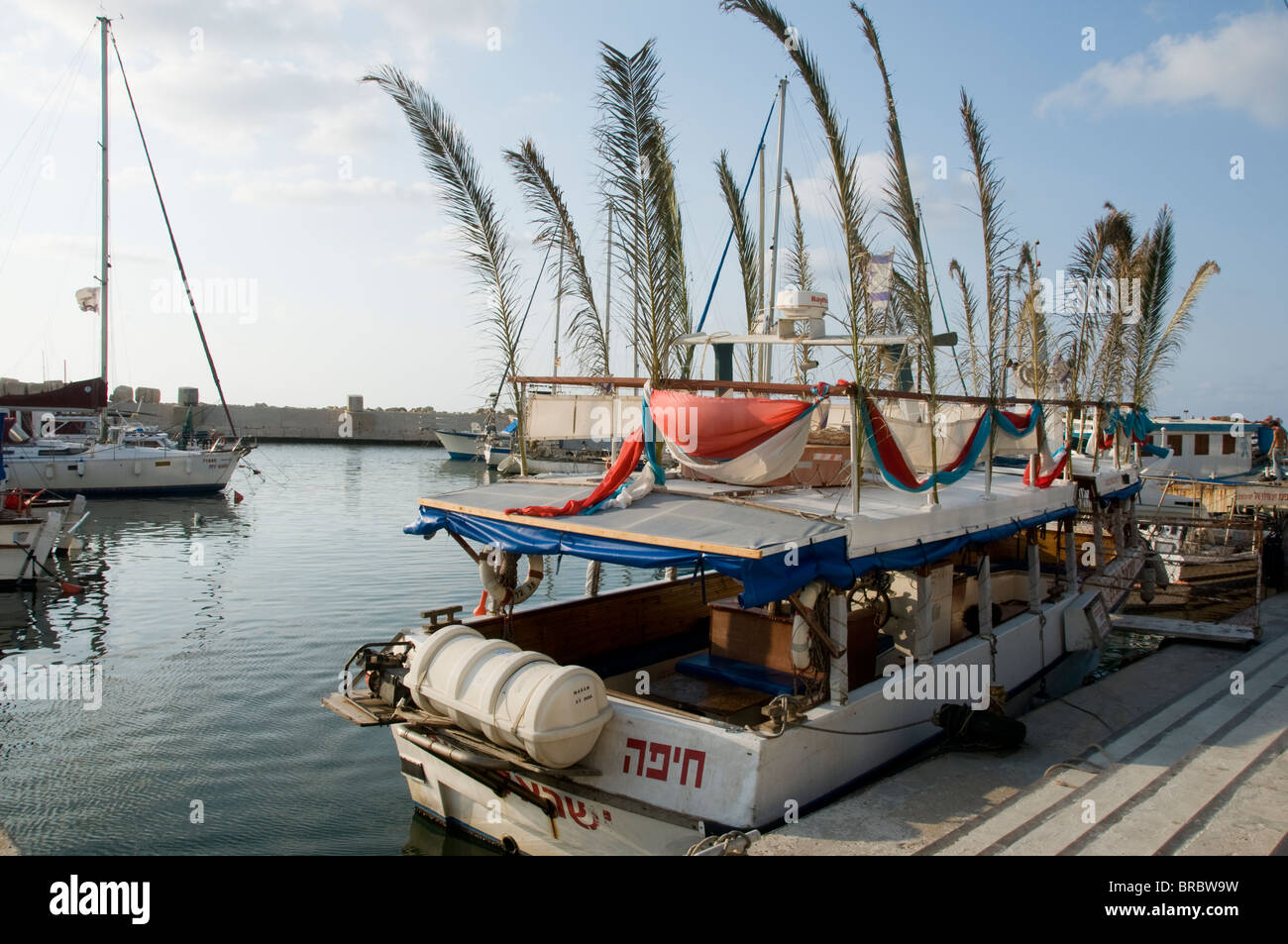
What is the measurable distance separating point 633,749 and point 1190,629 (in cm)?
1114

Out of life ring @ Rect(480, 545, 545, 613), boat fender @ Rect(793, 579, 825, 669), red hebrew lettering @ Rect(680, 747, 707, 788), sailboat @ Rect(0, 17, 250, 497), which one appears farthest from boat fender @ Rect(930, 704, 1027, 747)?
sailboat @ Rect(0, 17, 250, 497)

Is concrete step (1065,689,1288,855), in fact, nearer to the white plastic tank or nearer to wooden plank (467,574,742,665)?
the white plastic tank

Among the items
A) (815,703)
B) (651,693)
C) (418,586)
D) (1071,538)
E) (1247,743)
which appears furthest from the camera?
(418,586)

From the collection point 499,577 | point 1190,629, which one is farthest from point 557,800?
point 1190,629

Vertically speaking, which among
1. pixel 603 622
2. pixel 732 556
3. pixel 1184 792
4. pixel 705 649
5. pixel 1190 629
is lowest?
pixel 1190 629

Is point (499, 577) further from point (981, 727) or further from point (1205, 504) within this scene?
point (1205, 504)

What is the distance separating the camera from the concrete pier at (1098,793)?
6.26m

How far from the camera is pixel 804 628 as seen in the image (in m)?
7.35

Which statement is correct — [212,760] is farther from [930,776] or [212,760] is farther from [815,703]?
[930,776]

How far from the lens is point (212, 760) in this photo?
35.9ft
